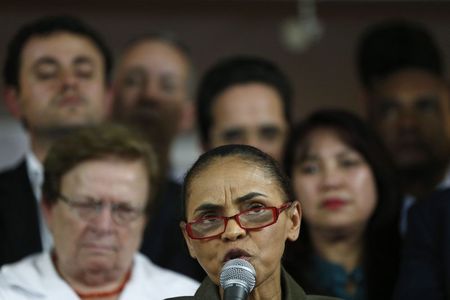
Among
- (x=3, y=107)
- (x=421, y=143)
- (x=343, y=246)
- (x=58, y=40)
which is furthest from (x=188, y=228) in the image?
(x=3, y=107)

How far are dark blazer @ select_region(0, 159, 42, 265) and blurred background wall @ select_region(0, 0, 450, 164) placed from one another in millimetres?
911

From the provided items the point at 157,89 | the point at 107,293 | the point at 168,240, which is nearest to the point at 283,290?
the point at 107,293

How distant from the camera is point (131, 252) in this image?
6.73 feet

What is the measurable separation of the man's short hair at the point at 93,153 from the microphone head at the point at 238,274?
Result: 29.4 inches

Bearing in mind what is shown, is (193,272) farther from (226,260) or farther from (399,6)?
(399,6)

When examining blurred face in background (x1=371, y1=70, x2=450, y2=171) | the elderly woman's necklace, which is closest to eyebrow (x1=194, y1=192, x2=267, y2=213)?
the elderly woman's necklace

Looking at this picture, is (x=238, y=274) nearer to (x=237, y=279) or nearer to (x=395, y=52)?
(x=237, y=279)

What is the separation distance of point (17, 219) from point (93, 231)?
0.35 meters

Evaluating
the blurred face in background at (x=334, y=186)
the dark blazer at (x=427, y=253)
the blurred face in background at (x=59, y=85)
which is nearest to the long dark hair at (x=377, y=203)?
the blurred face in background at (x=334, y=186)

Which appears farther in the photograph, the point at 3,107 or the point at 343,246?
the point at 3,107

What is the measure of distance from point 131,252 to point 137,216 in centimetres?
8

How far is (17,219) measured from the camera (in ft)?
7.50

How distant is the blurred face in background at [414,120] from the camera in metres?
2.77

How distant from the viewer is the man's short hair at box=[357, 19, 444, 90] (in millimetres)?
2939
